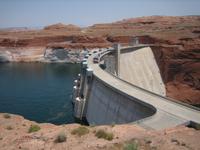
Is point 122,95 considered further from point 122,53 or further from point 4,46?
point 4,46

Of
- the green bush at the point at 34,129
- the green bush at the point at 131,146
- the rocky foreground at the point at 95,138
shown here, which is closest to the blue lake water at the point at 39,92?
the green bush at the point at 34,129

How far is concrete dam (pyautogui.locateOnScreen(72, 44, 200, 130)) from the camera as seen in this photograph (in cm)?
2141

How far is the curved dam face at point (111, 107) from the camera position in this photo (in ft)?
80.1

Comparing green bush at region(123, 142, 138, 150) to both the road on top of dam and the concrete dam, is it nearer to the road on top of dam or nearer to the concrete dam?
the road on top of dam

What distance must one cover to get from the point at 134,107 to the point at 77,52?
211ft

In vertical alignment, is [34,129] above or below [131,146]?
below

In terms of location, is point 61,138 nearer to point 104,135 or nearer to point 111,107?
point 104,135

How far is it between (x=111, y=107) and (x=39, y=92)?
24.3 m

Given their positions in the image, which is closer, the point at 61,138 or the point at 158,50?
the point at 61,138

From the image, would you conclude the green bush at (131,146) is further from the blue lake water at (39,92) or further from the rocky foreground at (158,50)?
the rocky foreground at (158,50)

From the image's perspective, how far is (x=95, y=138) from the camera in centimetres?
1498

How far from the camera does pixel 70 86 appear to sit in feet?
182

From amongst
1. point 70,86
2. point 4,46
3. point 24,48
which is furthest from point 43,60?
point 70,86

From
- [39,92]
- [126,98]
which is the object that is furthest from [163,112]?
[39,92]
